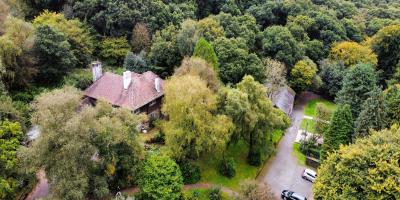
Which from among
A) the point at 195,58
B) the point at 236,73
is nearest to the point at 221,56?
the point at 236,73

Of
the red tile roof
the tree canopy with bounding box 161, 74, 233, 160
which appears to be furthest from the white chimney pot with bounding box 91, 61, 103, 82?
the tree canopy with bounding box 161, 74, 233, 160

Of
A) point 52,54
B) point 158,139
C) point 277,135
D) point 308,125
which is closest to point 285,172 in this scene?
point 277,135

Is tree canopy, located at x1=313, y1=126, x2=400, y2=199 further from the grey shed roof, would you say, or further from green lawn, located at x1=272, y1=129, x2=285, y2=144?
the grey shed roof

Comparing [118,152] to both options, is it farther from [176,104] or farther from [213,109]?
[213,109]

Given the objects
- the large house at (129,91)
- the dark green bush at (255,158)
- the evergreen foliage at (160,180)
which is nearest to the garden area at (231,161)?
the dark green bush at (255,158)

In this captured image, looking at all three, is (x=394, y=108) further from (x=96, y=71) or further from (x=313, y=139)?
(x=96, y=71)

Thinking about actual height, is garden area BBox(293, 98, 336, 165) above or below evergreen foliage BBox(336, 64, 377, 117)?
below

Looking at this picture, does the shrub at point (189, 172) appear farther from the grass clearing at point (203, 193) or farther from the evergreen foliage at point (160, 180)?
the evergreen foliage at point (160, 180)
